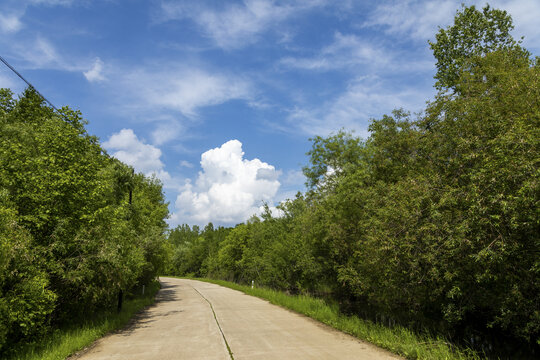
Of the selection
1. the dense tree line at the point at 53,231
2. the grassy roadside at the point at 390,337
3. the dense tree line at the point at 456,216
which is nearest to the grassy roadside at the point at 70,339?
the dense tree line at the point at 53,231

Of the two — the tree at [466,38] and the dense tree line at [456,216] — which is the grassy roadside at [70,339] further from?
the tree at [466,38]

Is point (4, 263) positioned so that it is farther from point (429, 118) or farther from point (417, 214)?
point (429, 118)

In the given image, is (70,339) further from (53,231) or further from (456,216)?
(456,216)

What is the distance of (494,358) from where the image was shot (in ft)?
33.6

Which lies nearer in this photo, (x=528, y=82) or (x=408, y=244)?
(x=528, y=82)

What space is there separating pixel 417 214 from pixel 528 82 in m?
4.43

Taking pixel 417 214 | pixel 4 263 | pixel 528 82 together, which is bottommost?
pixel 4 263

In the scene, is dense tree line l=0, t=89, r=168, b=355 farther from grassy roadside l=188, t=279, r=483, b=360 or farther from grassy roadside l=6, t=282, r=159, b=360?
grassy roadside l=188, t=279, r=483, b=360

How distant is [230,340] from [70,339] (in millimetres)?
4513

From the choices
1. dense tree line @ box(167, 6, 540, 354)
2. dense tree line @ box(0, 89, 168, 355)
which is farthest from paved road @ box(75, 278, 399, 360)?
dense tree line @ box(167, 6, 540, 354)

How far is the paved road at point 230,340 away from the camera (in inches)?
330

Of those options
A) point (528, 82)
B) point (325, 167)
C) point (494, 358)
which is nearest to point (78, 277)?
point (494, 358)

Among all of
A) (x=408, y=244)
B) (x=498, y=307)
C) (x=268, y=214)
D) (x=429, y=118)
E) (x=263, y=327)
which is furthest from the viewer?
(x=268, y=214)

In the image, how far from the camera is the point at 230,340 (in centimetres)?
987
